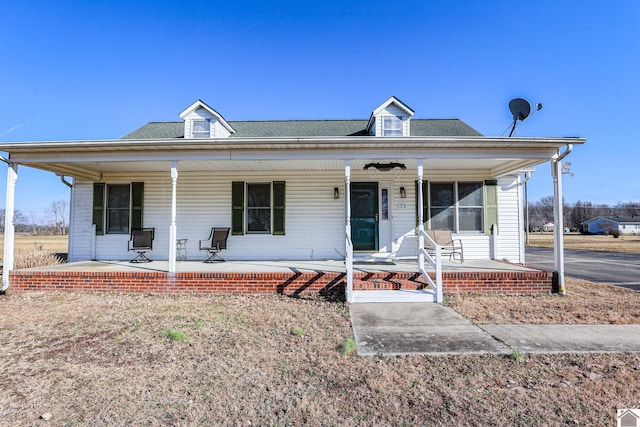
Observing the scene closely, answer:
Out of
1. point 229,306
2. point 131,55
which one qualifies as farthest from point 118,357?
point 131,55

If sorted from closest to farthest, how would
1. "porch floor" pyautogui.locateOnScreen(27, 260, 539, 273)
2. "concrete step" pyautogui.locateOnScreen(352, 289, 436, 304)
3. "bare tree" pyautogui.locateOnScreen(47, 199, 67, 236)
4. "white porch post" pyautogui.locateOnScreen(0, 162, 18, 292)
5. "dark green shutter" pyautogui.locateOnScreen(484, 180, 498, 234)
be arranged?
1. "concrete step" pyautogui.locateOnScreen(352, 289, 436, 304)
2. "white porch post" pyautogui.locateOnScreen(0, 162, 18, 292)
3. "porch floor" pyautogui.locateOnScreen(27, 260, 539, 273)
4. "dark green shutter" pyautogui.locateOnScreen(484, 180, 498, 234)
5. "bare tree" pyautogui.locateOnScreen(47, 199, 67, 236)

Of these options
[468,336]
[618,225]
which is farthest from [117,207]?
[618,225]

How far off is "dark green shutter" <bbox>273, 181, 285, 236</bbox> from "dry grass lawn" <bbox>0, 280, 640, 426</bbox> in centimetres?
408

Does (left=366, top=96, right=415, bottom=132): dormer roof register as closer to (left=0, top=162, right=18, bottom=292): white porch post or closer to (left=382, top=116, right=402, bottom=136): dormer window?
(left=382, top=116, right=402, bottom=136): dormer window

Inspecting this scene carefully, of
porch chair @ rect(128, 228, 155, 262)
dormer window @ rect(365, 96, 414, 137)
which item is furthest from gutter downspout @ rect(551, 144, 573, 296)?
porch chair @ rect(128, 228, 155, 262)

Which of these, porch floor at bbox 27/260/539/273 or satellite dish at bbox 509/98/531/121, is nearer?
porch floor at bbox 27/260/539/273

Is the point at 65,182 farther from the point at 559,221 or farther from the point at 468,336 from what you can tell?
the point at 559,221

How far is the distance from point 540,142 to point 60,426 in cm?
794

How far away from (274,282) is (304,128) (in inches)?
225

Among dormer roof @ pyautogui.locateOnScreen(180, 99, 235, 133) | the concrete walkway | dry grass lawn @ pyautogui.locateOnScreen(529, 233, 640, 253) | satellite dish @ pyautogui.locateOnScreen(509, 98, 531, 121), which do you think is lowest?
dry grass lawn @ pyautogui.locateOnScreen(529, 233, 640, 253)

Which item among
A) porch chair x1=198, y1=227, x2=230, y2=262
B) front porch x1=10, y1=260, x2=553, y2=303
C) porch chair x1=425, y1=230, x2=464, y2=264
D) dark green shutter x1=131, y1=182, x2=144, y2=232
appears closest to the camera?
front porch x1=10, y1=260, x2=553, y2=303

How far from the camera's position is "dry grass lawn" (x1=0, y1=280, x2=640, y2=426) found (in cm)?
238

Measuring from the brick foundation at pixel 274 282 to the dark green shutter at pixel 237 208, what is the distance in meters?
2.36

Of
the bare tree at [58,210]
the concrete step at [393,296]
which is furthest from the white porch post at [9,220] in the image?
the bare tree at [58,210]
